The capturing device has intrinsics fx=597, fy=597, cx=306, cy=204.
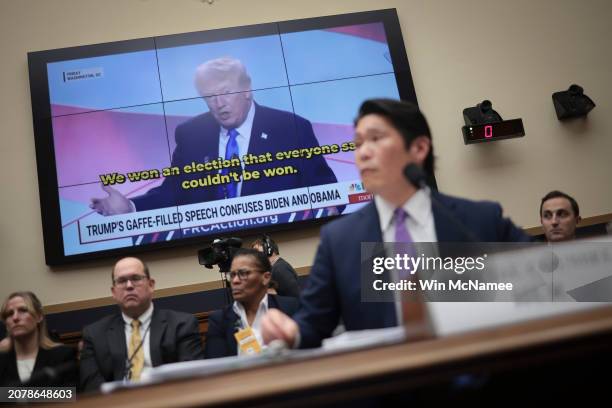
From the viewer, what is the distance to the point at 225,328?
3.16 m

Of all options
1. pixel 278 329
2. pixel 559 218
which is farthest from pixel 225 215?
pixel 278 329

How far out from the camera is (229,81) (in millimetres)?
4914

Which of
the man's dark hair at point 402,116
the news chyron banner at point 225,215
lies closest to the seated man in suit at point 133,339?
the news chyron banner at point 225,215

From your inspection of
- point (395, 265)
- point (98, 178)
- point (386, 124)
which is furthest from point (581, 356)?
point (98, 178)

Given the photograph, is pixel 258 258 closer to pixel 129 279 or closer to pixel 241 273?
pixel 241 273

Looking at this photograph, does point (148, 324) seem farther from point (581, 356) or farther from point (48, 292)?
point (581, 356)

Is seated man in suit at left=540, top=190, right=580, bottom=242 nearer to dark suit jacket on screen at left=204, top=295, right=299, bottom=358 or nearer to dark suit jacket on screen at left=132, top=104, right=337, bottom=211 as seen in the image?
dark suit jacket on screen at left=204, top=295, right=299, bottom=358

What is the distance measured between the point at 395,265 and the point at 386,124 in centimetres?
38

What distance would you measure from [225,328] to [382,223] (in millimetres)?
1782

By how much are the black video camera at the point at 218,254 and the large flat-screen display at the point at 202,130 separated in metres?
0.88

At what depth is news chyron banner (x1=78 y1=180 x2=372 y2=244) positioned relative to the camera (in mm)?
4613

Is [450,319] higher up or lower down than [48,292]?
lower down

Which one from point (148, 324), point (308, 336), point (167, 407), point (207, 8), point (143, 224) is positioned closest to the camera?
point (167, 407)

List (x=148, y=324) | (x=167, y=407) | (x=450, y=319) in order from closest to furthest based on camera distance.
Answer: (x=167, y=407)
(x=450, y=319)
(x=148, y=324)
